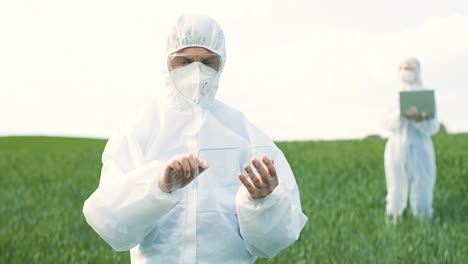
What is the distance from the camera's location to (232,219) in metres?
2.67

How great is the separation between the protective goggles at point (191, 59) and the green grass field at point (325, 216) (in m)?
3.11

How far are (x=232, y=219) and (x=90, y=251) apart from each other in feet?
13.7

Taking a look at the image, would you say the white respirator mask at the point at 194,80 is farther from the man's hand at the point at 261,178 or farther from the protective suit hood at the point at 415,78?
the protective suit hood at the point at 415,78

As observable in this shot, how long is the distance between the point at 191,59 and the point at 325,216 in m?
5.30

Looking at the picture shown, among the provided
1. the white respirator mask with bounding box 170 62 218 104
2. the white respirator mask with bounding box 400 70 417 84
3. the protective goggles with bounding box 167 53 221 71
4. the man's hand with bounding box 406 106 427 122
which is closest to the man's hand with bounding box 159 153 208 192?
the white respirator mask with bounding box 170 62 218 104

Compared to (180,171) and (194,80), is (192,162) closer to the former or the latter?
(180,171)

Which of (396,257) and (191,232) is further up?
(191,232)

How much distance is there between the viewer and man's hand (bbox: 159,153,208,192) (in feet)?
7.42

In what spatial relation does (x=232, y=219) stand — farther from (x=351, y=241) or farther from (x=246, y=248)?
(x=351, y=241)

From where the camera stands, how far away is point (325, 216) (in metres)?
7.48

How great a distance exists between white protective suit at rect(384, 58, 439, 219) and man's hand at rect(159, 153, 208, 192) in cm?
616

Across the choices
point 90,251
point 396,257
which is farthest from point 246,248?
point 90,251

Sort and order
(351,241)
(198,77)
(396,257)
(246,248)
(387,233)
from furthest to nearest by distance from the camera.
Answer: (387,233) → (351,241) → (396,257) → (246,248) → (198,77)

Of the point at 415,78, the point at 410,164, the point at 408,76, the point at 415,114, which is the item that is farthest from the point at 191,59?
the point at 410,164
